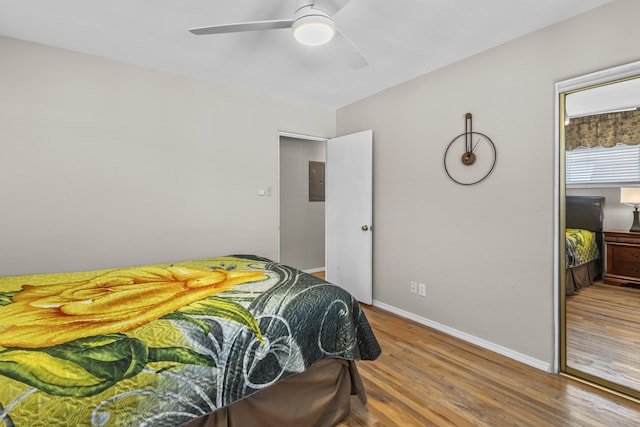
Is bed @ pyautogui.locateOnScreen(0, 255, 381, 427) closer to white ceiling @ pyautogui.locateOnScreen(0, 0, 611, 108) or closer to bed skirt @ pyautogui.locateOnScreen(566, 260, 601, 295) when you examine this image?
bed skirt @ pyautogui.locateOnScreen(566, 260, 601, 295)

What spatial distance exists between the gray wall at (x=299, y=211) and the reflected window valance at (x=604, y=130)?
355cm

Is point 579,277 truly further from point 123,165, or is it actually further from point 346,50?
point 123,165

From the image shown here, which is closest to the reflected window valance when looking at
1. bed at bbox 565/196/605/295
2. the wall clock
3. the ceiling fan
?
bed at bbox 565/196/605/295

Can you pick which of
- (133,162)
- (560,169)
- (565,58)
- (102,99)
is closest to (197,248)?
(133,162)

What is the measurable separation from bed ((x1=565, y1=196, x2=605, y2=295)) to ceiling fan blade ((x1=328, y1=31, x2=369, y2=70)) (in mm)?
1752

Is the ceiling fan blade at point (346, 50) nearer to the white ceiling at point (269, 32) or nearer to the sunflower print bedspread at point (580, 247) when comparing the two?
the white ceiling at point (269, 32)

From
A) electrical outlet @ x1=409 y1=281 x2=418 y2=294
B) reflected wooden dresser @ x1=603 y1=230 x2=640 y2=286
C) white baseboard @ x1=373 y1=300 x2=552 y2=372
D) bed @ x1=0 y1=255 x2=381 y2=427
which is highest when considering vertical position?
reflected wooden dresser @ x1=603 y1=230 x2=640 y2=286

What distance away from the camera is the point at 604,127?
2.04 m

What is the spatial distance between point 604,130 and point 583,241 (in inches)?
29.8

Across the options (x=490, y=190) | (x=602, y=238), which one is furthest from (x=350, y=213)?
(x=602, y=238)

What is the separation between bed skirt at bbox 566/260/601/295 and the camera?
2.20m

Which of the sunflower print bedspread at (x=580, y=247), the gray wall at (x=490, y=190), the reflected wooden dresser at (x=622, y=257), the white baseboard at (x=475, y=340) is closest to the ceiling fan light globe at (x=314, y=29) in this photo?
the gray wall at (x=490, y=190)

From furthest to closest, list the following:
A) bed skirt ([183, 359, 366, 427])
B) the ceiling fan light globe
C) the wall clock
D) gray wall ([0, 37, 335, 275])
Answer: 1. the wall clock
2. gray wall ([0, 37, 335, 275])
3. the ceiling fan light globe
4. bed skirt ([183, 359, 366, 427])

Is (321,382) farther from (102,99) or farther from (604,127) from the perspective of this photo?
(102,99)
